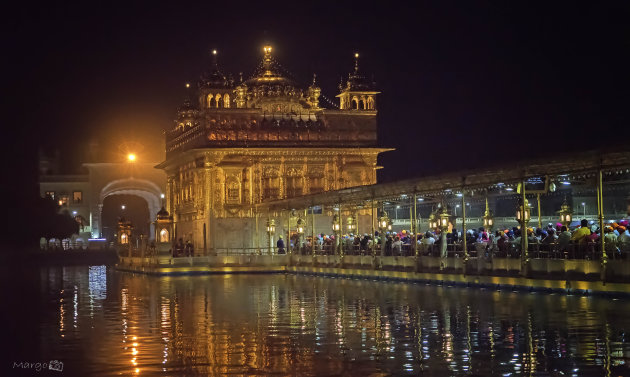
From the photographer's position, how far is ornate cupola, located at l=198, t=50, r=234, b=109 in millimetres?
64188

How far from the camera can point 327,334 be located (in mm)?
17297

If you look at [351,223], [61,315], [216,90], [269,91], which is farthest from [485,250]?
[216,90]

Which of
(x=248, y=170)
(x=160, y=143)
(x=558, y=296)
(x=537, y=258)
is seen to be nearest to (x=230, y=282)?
(x=537, y=258)

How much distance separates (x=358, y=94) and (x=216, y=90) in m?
8.66

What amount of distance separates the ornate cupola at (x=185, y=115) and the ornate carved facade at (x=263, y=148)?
18.6ft

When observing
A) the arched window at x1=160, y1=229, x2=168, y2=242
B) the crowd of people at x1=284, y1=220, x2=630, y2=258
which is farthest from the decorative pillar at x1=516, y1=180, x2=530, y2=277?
the arched window at x1=160, y1=229, x2=168, y2=242

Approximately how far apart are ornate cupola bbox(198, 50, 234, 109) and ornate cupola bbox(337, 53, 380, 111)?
6916mm

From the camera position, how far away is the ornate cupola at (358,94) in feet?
210

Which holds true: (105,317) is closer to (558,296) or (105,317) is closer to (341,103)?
(558,296)

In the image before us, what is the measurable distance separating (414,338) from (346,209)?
34915 millimetres

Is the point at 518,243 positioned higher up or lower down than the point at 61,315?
higher up

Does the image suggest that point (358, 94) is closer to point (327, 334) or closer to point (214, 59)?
point (214, 59)

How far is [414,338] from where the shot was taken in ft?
53.8

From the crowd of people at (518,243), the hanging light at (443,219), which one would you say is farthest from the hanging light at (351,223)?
the hanging light at (443,219)
